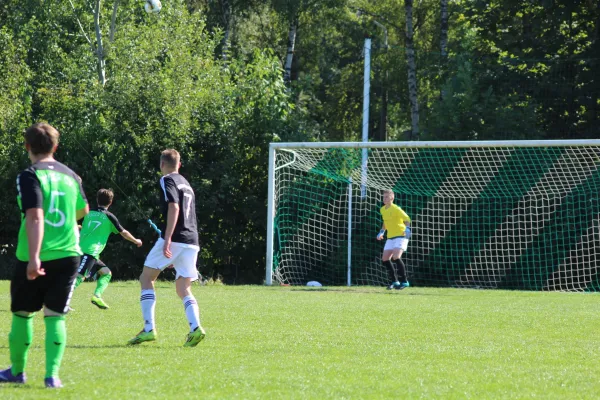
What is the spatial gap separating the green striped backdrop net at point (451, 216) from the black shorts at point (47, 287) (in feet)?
47.4

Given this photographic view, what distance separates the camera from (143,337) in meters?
8.45

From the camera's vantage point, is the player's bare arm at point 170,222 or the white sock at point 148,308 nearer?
the player's bare arm at point 170,222

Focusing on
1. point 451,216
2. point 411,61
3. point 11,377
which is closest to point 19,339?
point 11,377

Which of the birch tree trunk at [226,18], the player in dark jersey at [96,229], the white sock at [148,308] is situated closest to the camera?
the white sock at [148,308]

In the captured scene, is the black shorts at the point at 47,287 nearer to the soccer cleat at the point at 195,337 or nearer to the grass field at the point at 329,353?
the grass field at the point at 329,353

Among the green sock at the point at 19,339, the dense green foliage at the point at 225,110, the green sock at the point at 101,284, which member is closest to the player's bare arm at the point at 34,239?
the green sock at the point at 19,339

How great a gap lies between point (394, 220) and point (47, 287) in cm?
1241

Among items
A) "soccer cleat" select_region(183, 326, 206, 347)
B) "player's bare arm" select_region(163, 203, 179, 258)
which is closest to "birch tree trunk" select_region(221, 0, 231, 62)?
"player's bare arm" select_region(163, 203, 179, 258)

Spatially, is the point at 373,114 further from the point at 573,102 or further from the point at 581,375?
the point at 581,375

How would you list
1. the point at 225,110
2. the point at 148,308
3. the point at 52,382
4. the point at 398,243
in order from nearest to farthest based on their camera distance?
the point at 52,382, the point at 148,308, the point at 398,243, the point at 225,110

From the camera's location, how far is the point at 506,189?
70.0 ft

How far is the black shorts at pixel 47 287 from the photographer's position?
6.05 meters

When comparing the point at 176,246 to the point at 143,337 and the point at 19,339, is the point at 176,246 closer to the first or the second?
the point at 143,337

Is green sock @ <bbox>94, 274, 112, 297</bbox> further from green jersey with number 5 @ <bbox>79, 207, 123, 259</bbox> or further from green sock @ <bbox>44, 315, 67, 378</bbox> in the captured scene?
green sock @ <bbox>44, 315, 67, 378</bbox>
